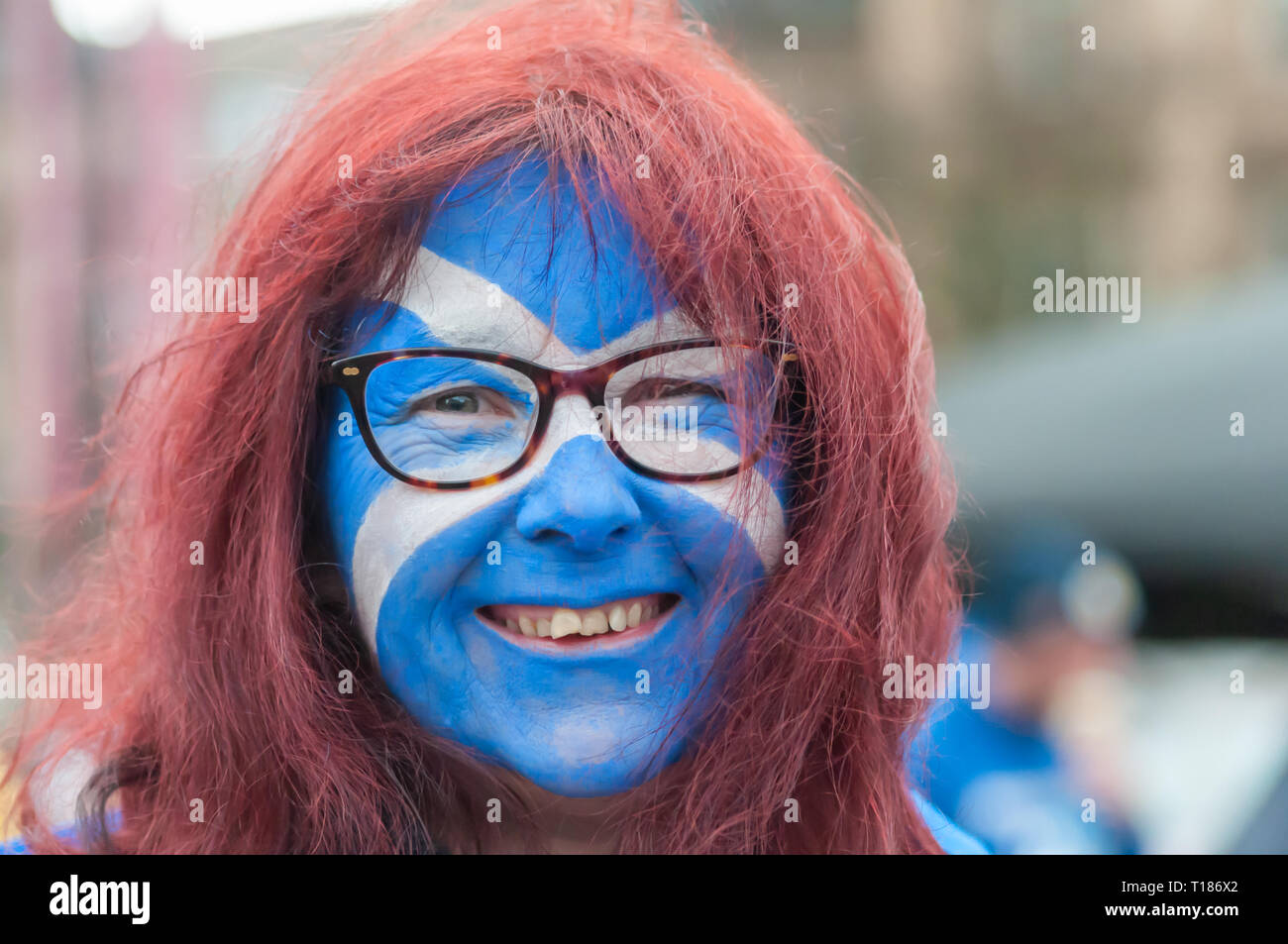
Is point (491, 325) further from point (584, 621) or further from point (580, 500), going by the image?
point (584, 621)

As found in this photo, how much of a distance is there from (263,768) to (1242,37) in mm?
4622

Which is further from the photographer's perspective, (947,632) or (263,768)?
(947,632)

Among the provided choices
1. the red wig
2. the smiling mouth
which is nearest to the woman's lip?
the smiling mouth

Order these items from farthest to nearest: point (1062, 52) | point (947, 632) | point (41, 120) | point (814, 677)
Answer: point (1062, 52), point (41, 120), point (947, 632), point (814, 677)

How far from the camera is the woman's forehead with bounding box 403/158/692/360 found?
3.66 ft

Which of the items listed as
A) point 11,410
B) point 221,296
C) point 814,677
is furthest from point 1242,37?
point 11,410

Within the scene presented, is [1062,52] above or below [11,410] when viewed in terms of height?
above

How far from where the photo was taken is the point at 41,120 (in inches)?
143

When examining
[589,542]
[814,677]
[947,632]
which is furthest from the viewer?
[947,632]

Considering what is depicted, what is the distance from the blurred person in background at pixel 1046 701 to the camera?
8.04ft

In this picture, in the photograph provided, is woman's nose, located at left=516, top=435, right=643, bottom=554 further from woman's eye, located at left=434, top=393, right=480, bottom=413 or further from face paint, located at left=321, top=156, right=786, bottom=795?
woman's eye, located at left=434, top=393, right=480, bottom=413

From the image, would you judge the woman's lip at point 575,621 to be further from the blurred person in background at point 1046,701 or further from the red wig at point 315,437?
the blurred person in background at point 1046,701
